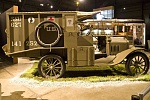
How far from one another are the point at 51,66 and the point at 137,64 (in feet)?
8.85

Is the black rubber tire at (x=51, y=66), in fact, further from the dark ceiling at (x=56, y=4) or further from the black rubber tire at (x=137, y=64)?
the dark ceiling at (x=56, y=4)

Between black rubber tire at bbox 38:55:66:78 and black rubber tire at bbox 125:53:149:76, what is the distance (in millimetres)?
2034

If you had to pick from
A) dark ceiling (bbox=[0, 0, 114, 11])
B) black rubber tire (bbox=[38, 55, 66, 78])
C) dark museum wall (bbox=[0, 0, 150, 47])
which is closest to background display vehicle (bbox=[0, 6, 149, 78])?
black rubber tire (bbox=[38, 55, 66, 78])

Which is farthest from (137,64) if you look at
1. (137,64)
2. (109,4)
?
(109,4)

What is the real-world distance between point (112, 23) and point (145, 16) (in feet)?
13.8

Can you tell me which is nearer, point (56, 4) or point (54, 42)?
point (54, 42)

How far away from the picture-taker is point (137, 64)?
22.3 ft

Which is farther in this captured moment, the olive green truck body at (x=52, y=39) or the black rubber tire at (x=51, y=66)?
the black rubber tire at (x=51, y=66)

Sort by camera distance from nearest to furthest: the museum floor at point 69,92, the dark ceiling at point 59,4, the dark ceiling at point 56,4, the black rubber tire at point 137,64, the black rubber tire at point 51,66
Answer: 1. the museum floor at point 69,92
2. the black rubber tire at point 51,66
3. the black rubber tire at point 137,64
4. the dark ceiling at point 59,4
5. the dark ceiling at point 56,4

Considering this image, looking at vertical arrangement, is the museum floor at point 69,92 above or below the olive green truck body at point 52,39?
below

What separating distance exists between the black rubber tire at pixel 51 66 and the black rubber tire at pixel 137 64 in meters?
2.03

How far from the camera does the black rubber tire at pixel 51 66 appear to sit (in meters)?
6.45

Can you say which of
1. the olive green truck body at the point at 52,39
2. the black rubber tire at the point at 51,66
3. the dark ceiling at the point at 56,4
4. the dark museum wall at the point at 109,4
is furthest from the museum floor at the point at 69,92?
the dark ceiling at the point at 56,4

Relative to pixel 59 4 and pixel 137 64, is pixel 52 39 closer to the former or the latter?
pixel 137 64
